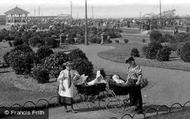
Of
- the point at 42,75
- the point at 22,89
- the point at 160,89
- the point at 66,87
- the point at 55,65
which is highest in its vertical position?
the point at 66,87

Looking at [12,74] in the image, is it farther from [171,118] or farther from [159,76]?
[171,118]

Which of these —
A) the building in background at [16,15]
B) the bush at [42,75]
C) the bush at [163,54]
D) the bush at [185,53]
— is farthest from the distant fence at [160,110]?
the building in background at [16,15]

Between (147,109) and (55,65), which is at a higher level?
(55,65)

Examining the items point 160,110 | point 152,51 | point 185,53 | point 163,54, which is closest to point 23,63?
point 163,54

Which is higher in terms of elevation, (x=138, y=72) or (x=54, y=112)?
(x=138, y=72)

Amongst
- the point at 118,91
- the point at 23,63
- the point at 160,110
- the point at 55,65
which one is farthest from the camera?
the point at 23,63

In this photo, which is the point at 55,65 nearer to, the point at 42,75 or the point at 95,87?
the point at 42,75

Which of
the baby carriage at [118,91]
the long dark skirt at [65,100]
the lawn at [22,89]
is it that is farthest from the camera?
the lawn at [22,89]

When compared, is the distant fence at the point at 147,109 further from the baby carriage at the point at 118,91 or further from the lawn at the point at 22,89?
the lawn at the point at 22,89

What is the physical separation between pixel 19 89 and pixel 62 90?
5627mm

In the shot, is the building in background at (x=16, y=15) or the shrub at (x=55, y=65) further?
the building in background at (x=16, y=15)

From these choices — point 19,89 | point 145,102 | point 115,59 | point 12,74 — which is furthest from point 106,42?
point 145,102

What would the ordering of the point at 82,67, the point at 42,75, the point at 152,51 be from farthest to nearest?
the point at 152,51 < the point at 42,75 < the point at 82,67

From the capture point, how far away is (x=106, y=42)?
3862 cm
